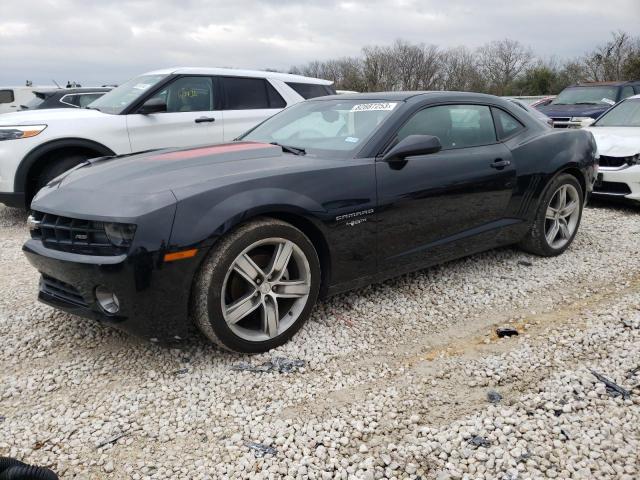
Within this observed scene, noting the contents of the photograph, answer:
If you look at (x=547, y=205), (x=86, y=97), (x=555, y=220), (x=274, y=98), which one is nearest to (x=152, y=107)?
(x=274, y=98)

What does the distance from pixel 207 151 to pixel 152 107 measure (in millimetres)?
→ 3035

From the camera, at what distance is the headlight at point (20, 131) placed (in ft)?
18.6

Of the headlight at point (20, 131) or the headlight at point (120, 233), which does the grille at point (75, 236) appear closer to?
the headlight at point (120, 233)

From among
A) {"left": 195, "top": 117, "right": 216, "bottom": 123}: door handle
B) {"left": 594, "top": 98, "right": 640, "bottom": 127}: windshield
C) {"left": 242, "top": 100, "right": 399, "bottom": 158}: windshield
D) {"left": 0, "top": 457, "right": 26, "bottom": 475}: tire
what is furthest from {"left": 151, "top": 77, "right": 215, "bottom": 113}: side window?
{"left": 594, "top": 98, "right": 640, "bottom": 127}: windshield

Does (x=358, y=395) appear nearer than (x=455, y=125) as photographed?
Yes

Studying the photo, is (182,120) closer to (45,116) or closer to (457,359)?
(45,116)

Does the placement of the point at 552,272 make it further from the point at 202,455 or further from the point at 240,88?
the point at 240,88

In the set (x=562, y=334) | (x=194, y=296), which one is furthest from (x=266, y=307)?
(x=562, y=334)

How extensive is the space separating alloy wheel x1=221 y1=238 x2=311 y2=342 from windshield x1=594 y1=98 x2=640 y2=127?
645 cm

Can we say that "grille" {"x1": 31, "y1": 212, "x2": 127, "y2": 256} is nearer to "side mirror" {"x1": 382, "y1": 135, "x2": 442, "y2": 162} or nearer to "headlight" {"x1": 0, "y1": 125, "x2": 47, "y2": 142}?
"side mirror" {"x1": 382, "y1": 135, "x2": 442, "y2": 162}

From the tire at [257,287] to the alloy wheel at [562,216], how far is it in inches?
102

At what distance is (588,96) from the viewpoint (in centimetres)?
1214

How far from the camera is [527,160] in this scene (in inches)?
168

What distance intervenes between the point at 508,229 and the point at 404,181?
131 cm
